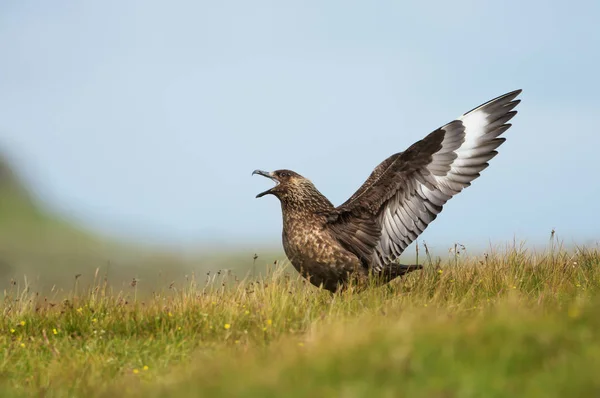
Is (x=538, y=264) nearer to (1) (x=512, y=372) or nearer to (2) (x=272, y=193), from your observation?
(2) (x=272, y=193)

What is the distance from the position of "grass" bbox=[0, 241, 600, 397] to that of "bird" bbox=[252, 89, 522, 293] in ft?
0.96

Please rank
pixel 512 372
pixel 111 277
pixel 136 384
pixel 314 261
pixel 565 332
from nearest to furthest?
1. pixel 512 372
2. pixel 565 332
3. pixel 136 384
4. pixel 314 261
5. pixel 111 277

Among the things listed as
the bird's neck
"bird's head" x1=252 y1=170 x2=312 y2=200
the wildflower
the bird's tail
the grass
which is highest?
"bird's head" x1=252 y1=170 x2=312 y2=200

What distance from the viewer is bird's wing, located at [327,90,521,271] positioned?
26.0 ft

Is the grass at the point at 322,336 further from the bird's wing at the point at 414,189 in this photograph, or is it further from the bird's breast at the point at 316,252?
the bird's wing at the point at 414,189

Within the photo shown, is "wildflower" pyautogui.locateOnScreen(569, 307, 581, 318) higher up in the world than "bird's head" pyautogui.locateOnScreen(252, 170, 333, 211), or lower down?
lower down

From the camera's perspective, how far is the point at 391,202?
26.2 ft

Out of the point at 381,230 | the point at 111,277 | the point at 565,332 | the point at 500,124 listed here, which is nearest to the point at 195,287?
the point at 111,277

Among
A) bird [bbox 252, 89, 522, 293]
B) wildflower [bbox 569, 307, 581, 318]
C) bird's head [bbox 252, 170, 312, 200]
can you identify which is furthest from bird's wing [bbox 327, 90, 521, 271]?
wildflower [bbox 569, 307, 581, 318]

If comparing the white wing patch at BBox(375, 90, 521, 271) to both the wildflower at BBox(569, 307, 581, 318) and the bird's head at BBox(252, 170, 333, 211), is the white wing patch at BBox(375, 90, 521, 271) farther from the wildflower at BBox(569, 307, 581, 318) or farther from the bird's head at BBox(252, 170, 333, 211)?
the wildflower at BBox(569, 307, 581, 318)

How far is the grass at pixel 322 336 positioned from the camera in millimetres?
4035

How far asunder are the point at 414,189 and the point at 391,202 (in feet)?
0.88

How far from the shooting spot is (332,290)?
26.3 feet

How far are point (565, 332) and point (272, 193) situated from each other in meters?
4.13
